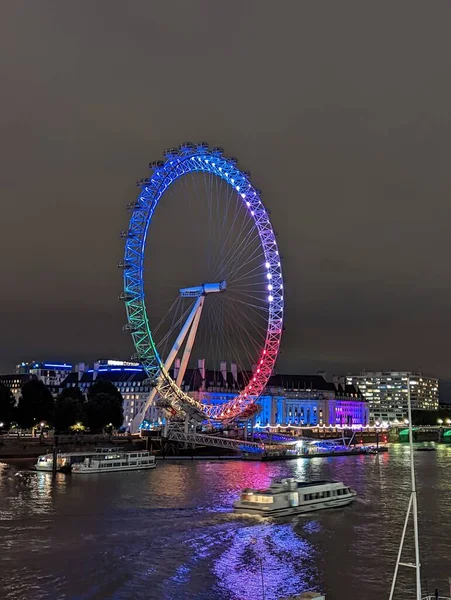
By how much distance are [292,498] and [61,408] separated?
1831 inches

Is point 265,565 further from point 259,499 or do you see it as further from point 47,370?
point 47,370

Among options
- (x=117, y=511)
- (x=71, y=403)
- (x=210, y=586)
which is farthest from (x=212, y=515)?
(x=71, y=403)

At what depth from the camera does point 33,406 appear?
70.4 m

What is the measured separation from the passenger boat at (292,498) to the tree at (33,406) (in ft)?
137

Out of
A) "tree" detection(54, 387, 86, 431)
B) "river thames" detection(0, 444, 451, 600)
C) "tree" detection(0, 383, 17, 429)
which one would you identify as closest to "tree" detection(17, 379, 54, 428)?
"tree" detection(0, 383, 17, 429)

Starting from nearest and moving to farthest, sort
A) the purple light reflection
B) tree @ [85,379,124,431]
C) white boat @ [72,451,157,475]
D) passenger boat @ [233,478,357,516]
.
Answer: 1. the purple light reflection
2. passenger boat @ [233,478,357,516]
3. white boat @ [72,451,157,475]
4. tree @ [85,379,124,431]

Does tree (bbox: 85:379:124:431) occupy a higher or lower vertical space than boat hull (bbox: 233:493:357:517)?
higher

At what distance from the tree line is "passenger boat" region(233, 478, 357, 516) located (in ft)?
137

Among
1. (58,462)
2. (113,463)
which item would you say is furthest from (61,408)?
(113,463)

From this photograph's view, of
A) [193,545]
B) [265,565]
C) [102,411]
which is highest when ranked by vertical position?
[102,411]

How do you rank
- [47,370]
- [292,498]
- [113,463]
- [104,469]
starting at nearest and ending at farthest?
1. [292,498]
2. [104,469]
3. [113,463]
4. [47,370]

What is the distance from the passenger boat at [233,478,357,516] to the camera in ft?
104

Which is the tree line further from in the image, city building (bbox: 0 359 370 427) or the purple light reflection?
the purple light reflection

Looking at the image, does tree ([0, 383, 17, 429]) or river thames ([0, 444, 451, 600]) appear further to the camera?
tree ([0, 383, 17, 429])
